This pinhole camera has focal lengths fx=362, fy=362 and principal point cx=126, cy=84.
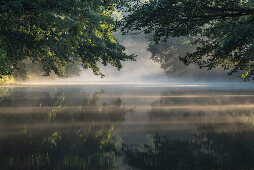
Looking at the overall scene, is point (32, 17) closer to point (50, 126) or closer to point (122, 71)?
point (50, 126)

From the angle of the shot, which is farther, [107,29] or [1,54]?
[107,29]

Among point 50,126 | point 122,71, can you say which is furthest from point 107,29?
point 122,71

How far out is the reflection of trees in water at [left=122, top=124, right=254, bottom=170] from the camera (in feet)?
23.1

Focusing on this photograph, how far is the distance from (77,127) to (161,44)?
61905 millimetres

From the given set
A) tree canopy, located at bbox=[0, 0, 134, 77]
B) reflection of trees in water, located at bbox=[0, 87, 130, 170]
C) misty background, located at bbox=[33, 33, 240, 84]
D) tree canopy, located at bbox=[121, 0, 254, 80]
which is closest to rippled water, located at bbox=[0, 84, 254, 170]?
reflection of trees in water, located at bbox=[0, 87, 130, 170]

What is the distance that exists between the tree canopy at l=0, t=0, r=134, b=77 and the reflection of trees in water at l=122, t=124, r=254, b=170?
3795mm

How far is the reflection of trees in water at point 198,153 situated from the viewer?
7027mm

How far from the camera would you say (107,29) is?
2548 centimetres

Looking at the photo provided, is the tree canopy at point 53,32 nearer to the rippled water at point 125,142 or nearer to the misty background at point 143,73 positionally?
the rippled water at point 125,142

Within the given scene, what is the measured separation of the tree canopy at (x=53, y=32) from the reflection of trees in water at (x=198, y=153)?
3.80 metres

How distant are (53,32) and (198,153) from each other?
13.8 metres

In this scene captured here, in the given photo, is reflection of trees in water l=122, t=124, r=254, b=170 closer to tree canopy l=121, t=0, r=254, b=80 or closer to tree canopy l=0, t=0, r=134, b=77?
tree canopy l=0, t=0, r=134, b=77

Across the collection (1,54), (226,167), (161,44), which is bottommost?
(226,167)

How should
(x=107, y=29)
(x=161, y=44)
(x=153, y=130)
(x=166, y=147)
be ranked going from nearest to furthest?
(x=166, y=147) < (x=153, y=130) < (x=107, y=29) < (x=161, y=44)
